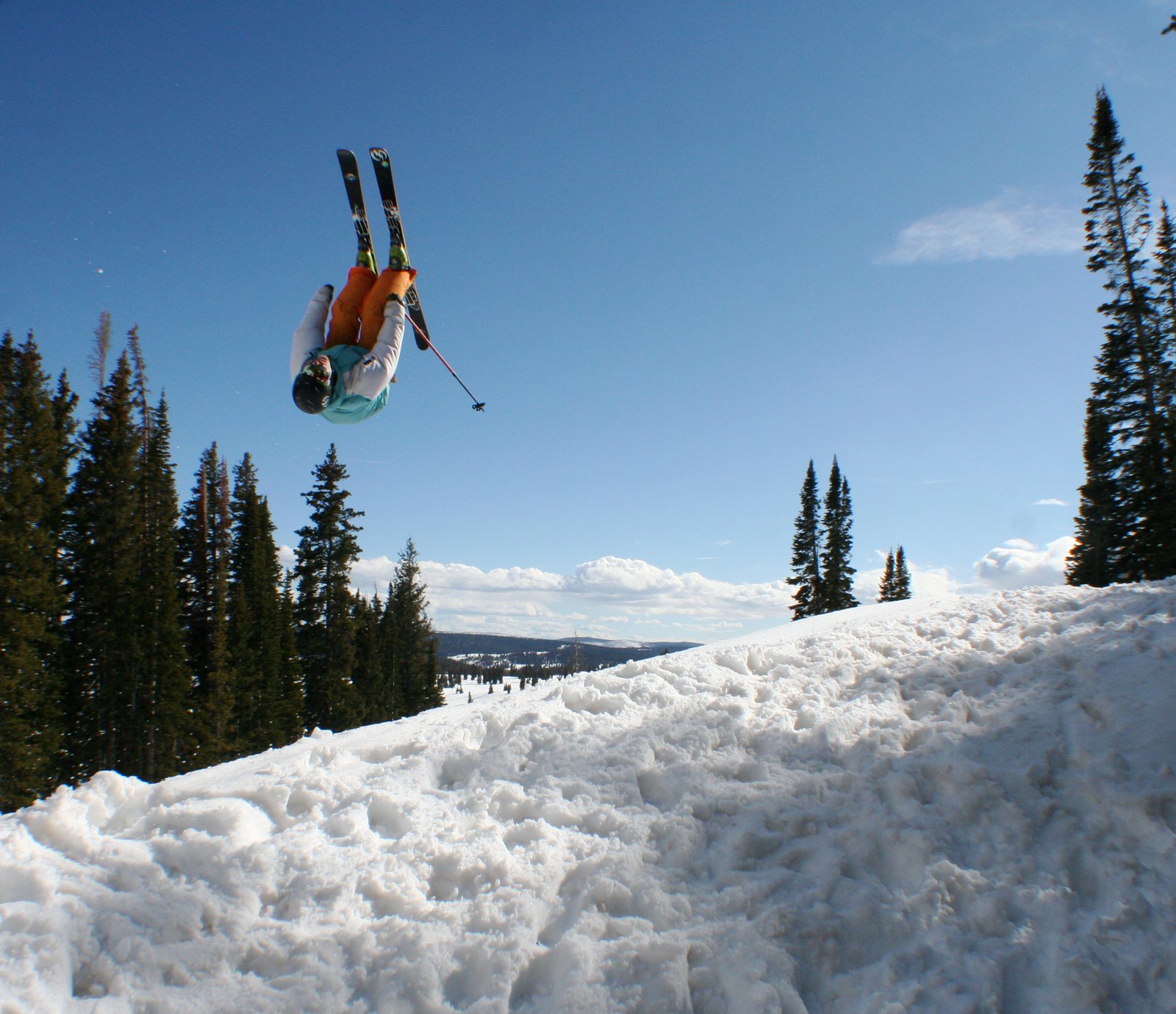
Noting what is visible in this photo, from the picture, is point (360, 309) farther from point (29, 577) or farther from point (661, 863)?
point (29, 577)

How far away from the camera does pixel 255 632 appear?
3056cm

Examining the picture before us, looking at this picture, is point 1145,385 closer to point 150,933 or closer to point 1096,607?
point 1096,607

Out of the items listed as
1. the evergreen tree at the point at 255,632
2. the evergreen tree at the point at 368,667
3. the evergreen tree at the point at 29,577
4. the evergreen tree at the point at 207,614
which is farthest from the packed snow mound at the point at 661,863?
the evergreen tree at the point at 368,667

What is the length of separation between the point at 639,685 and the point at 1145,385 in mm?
23467

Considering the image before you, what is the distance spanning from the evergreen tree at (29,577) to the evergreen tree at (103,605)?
1627 mm

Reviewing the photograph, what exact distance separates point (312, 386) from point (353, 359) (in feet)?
3.17

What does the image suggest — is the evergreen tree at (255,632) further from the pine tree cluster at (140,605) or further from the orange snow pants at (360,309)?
the orange snow pants at (360,309)

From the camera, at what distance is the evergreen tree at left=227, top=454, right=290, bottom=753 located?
1141 inches

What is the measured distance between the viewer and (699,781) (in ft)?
Answer: 16.6

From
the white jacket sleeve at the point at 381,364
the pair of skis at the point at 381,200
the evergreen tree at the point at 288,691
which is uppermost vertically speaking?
the pair of skis at the point at 381,200

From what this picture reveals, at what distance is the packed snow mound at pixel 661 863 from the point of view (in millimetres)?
3238

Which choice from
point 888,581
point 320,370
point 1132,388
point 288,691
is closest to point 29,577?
point 288,691

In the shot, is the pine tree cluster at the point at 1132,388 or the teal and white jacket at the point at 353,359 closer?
the teal and white jacket at the point at 353,359

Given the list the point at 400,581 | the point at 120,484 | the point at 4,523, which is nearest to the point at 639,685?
the point at 4,523
